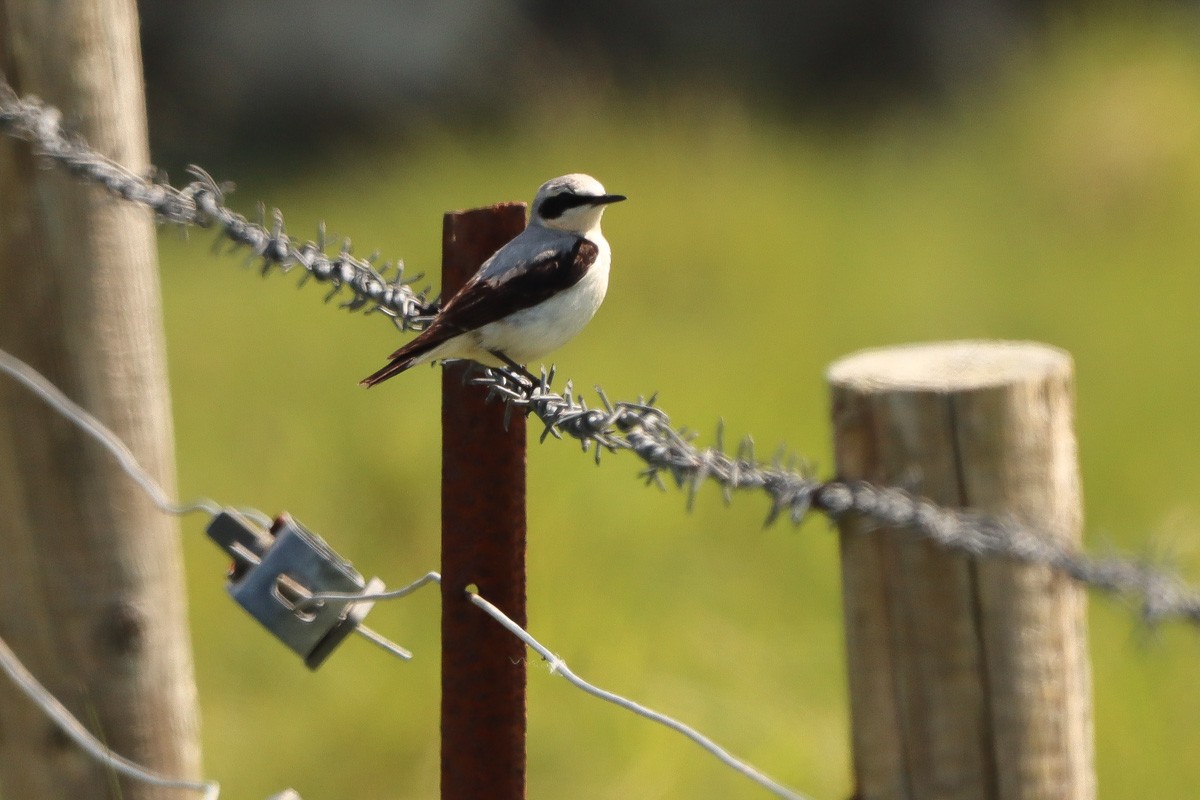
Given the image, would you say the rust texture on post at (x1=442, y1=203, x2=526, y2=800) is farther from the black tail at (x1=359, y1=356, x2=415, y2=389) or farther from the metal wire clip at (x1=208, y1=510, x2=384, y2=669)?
the black tail at (x1=359, y1=356, x2=415, y2=389)

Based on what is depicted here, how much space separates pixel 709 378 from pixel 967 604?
5685 mm

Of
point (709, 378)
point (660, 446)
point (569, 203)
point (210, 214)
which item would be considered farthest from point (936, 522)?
point (709, 378)

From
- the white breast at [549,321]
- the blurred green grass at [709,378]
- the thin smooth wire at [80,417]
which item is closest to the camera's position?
the thin smooth wire at [80,417]

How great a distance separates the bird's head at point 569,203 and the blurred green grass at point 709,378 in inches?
33.5

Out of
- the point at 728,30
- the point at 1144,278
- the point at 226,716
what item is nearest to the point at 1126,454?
the point at 1144,278

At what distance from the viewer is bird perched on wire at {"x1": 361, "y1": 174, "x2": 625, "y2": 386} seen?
8.16 feet

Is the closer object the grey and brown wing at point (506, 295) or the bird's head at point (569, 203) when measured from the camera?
the grey and brown wing at point (506, 295)

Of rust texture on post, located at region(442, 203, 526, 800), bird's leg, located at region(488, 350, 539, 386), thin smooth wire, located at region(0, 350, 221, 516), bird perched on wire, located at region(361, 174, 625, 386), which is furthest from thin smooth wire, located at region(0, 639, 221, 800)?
bird's leg, located at region(488, 350, 539, 386)

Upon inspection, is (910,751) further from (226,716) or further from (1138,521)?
(1138,521)

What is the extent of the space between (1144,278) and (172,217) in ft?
22.4

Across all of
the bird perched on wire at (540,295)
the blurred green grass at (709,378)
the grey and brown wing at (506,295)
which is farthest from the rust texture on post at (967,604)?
the bird perched on wire at (540,295)

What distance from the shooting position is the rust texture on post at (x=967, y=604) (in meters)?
1.13

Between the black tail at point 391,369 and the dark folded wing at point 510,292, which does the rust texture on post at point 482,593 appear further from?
the black tail at point 391,369

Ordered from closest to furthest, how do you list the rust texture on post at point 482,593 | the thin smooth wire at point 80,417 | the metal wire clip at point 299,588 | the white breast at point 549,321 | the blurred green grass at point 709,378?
the rust texture on post at point 482,593 → the metal wire clip at point 299,588 → the thin smooth wire at point 80,417 → the white breast at point 549,321 → the blurred green grass at point 709,378
